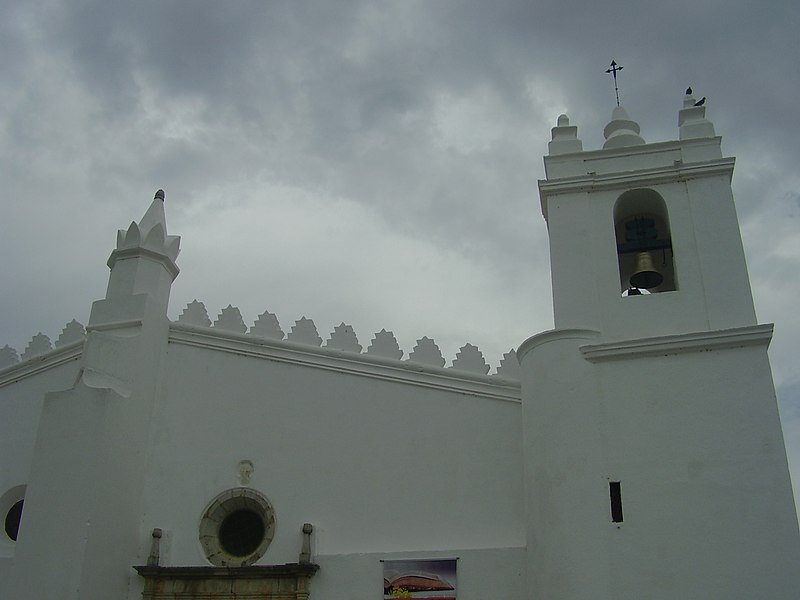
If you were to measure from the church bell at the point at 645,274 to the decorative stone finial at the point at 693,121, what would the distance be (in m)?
Answer: 1.80

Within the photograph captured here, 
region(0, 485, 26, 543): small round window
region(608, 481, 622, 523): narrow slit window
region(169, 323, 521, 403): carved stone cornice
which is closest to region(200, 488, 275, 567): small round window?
region(169, 323, 521, 403): carved stone cornice

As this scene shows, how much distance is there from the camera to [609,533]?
970 centimetres

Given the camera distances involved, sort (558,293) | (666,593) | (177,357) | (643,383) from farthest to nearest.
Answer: (177,357) → (558,293) → (643,383) → (666,593)

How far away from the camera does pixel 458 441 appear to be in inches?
470

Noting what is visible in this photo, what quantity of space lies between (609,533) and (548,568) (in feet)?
2.69

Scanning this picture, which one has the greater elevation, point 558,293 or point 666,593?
point 558,293

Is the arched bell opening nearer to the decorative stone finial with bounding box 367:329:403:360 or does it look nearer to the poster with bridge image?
the decorative stone finial with bounding box 367:329:403:360

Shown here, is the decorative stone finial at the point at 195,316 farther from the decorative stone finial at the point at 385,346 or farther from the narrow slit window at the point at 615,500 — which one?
the narrow slit window at the point at 615,500

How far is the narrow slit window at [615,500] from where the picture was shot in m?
9.79

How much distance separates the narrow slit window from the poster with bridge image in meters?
2.31

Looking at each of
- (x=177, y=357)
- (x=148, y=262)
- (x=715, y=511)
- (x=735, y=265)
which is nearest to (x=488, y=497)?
(x=715, y=511)

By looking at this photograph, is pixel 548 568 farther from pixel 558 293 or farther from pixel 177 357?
pixel 177 357

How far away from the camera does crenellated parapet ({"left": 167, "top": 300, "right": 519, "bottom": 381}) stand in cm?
1243

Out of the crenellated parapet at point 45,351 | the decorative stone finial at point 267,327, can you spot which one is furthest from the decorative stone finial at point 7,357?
the decorative stone finial at point 267,327
